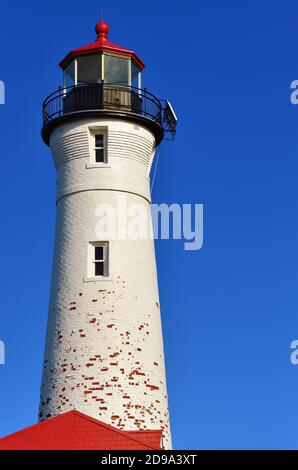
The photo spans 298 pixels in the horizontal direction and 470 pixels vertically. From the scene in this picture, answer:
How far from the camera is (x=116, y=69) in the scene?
145 ft

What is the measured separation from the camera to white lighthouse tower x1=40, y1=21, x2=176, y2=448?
132ft

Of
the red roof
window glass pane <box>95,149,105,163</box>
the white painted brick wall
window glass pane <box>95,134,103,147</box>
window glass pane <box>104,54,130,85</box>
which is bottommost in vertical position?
the red roof

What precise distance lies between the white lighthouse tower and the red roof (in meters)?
3.09

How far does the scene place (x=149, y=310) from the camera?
4162 centimetres

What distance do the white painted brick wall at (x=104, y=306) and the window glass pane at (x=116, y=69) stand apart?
6.16 ft

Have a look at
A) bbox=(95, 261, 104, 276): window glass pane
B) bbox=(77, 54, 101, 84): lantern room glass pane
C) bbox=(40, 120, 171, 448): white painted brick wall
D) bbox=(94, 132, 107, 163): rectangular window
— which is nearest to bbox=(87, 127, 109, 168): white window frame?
bbox=(94, 132, 107, 163): rectangular window

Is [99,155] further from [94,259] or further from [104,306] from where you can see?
[104,306]

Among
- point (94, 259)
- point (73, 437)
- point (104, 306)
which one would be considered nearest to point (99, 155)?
point (94, 259)

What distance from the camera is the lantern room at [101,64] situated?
43969 mm

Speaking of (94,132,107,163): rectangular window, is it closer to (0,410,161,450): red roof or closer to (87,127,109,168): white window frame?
(87,127,109,168): white window frame

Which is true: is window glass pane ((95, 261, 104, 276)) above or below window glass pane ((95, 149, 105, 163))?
below

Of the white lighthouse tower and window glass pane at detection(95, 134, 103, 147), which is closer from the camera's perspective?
the white lighthouse tower
